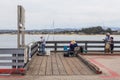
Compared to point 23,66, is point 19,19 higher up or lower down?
higher up

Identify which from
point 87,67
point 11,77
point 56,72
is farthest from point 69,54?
point 11,77

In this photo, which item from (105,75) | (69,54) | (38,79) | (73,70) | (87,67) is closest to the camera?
(38,79)

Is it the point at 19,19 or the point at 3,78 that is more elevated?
the point at 19,19

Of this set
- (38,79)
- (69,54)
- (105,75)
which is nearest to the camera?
(38,79)

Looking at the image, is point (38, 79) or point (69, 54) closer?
point (38, 79)

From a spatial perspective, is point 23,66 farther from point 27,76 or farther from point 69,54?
point 69,54

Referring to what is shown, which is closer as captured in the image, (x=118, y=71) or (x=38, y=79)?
(x=38, y=79)

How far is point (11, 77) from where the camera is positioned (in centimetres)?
1227

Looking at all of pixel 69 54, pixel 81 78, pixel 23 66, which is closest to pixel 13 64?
pixel 23 66

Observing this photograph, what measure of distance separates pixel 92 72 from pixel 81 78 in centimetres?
162

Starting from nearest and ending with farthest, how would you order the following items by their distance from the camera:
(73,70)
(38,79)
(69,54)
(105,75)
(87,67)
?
(38,79), (105,75), (73,70), (87,67), (69,54)

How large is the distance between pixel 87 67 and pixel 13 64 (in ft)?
10.9

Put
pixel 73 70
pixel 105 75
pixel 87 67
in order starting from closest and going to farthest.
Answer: pixel 105 75
pixel 73 70
pixel 87 67

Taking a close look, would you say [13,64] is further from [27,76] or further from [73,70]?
[73,70]
